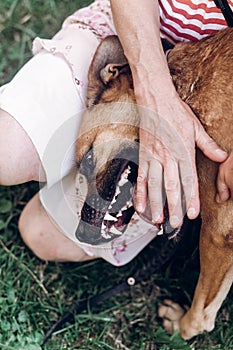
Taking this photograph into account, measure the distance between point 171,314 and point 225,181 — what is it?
2.67 ft

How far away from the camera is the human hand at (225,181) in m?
1.97

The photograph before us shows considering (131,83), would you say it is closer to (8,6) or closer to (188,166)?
(188,166)

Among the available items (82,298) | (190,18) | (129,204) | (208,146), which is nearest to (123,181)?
(129,204)

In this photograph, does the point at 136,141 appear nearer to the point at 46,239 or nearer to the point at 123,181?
the point at 123,181

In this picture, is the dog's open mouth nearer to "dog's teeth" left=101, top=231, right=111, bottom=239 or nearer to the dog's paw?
"dog's teeth" left=101, top=231, right=111, bottom=239

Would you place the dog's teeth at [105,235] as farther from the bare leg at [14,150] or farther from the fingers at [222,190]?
the fingers at [222,190]

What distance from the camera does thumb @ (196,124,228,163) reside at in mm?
2002

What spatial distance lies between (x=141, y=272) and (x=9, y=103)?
33.6 inches

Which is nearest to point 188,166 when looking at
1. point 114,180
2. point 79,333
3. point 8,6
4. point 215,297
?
point 114,180

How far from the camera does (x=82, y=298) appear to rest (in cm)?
273

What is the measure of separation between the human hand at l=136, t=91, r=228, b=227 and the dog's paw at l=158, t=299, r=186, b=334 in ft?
2.09

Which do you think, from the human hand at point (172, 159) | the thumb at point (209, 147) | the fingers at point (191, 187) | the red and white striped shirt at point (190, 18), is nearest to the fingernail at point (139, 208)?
the human hand at point (172, 159)

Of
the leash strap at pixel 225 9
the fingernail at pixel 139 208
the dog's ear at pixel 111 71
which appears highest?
the leash strap at pixel 225 9

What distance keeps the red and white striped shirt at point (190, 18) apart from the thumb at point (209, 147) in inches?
15.2
